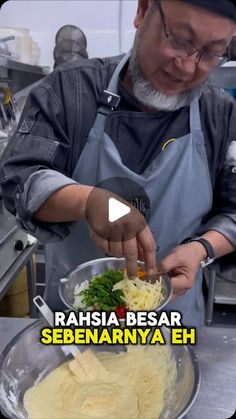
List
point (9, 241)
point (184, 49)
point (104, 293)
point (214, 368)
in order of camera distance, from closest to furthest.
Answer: point (184, 49)
point (104, 293)
point (214, 368)
point (9, 241)

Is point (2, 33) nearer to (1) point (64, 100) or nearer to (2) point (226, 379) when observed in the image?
(1) point (64, 100)

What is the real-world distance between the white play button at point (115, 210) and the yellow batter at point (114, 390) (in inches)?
9.4

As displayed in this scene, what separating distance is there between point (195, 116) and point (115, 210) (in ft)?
0.86

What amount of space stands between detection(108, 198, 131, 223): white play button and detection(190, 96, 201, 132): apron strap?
0.24 meters

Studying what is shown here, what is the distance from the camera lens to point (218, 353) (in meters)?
0.62

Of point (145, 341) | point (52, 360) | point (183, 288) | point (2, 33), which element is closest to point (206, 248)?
point (183, 288)

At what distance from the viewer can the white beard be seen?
461 mm

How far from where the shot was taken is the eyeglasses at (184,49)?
0.38 metres

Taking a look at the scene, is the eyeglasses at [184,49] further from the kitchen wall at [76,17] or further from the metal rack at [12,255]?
the metal rack at [12,255]

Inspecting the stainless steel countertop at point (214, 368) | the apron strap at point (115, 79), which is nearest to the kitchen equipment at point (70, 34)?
the apron strap at point (115, 79)

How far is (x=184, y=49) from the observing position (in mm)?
384

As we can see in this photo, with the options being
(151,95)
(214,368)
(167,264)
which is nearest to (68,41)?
(151,95)

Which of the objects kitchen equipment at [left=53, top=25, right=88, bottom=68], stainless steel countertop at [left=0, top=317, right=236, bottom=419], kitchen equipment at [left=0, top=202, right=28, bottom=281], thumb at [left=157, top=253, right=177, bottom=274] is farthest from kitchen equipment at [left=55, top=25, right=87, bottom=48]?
kitchen equipment at [left=0, top=202, right=28, bottom=281]

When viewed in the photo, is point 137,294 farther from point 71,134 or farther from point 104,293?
point 71,134
